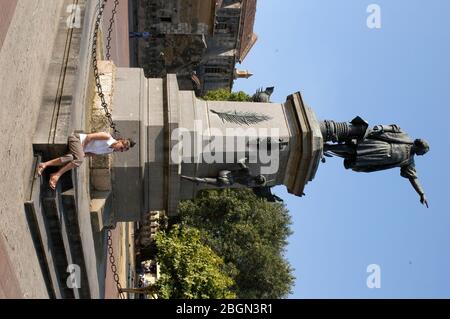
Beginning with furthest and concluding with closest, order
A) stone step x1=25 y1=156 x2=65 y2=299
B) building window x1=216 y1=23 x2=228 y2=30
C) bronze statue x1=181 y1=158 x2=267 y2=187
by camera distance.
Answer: building window x1=216 y1=23 x2=228 y2=30
bronze statue x1=181 y1=158 x2=267 y2=187
stone step x1=25 y1=156 x2=65 y2=299

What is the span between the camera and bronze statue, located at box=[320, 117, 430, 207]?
12.1 metres

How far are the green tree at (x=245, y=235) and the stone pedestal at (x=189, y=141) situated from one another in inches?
598

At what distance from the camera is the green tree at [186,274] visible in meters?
17.4

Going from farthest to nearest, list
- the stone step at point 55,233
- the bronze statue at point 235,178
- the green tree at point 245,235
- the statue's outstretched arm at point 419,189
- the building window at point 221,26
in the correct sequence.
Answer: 1. the building window at point 221,26
2. the green tree at point 245,235
3. the statue's outstretched arm at point 419,189
4. the bronze statue at point 235,178
5. the stone step at point 55,233

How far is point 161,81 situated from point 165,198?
256 cm

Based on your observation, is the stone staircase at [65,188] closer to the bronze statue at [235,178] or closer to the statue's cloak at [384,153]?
the bronze statue at [235,178]

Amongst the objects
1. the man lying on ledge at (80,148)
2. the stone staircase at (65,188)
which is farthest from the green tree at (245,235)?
the man lying on ledge at (80,148)

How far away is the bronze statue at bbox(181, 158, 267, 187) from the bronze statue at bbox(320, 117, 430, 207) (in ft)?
6.61

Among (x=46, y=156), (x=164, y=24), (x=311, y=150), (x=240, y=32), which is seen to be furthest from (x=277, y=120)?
(x=240, y=32)

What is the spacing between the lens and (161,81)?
11.4 meters

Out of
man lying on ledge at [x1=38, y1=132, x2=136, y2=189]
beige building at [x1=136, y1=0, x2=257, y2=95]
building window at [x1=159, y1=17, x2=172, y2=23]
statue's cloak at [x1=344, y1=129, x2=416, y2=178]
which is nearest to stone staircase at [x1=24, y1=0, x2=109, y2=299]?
man lying on ledge at [x1=38, y1=132, x2=136, y2=189]

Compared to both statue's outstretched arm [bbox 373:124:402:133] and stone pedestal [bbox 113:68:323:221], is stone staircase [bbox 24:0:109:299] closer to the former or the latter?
stone pedestal [bbox 113:68:323:221]
